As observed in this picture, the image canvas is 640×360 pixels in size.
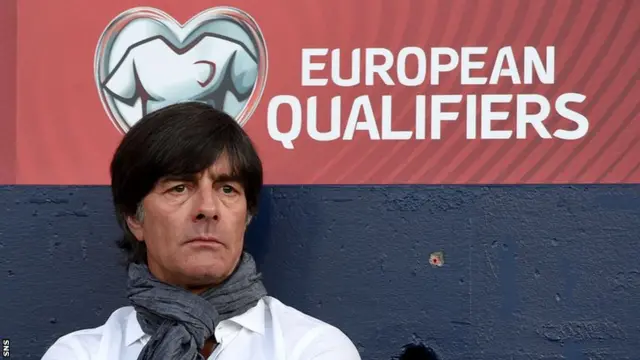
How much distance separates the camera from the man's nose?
2.67 m

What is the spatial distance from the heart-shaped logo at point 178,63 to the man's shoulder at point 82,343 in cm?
61

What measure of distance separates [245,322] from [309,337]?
163mm

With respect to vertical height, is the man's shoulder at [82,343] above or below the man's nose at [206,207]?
below

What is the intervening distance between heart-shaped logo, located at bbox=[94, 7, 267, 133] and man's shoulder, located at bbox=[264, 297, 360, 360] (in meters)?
0.63

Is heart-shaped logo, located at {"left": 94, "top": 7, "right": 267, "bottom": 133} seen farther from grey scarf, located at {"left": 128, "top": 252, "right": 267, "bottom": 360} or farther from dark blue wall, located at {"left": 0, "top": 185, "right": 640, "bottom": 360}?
grey scarf, located at {"left": 128, "top": 252, "right": 267, "bottom": 360}

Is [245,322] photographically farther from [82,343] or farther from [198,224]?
[82,343]

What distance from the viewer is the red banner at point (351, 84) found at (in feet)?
9.81

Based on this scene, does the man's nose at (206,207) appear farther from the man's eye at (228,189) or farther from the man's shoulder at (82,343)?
the man's shoulder at (82,343)

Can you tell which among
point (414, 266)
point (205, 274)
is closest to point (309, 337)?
point (205, 274)

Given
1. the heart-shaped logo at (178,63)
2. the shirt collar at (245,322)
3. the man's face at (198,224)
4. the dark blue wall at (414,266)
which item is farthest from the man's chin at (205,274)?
the heart-shaped logo at (178,63)

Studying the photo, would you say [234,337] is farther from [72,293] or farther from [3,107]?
[3,107]

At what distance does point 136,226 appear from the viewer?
113 inches

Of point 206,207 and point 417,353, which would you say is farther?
point 417,353

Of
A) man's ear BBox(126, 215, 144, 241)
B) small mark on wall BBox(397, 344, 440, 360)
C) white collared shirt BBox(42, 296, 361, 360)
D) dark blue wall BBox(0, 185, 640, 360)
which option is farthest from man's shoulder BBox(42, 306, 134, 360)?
small mark on wall BBox(397, 344, 440, 360)
